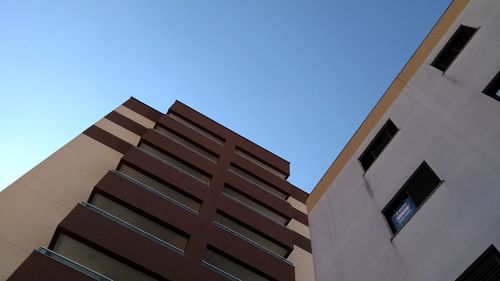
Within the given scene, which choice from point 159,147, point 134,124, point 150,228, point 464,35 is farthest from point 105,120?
point 464,35

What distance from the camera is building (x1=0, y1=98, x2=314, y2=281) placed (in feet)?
39.7

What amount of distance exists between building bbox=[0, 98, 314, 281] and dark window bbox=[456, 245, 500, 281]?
7323mm

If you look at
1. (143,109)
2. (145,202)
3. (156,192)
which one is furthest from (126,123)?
(145,202)

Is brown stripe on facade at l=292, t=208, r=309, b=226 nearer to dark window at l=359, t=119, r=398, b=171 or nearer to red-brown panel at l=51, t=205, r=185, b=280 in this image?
dark window at l=359, t=119, r=398, b=171

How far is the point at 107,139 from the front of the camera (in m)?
18.6

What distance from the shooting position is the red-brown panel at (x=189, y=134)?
2225 cm

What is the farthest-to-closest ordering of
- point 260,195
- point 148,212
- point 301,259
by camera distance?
point 260,195, point 301,259, point 148,212

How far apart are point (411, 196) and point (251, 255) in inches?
246

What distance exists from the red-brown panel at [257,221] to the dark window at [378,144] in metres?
4.70

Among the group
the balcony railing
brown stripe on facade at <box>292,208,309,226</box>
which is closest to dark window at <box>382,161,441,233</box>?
brown stripe on facade at <box>292,208,309,226</box>

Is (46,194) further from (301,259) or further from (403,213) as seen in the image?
(403,213)

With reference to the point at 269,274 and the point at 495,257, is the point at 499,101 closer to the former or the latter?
the point at 495,257

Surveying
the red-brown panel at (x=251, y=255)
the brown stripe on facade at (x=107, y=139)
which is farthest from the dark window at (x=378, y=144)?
the brown stripe on facade at (x=107, y=139)

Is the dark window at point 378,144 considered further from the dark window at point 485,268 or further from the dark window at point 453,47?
the dark window at point 485,268
